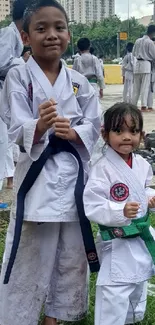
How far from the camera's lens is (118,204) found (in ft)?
7.80

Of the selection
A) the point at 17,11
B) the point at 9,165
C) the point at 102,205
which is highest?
the point at 17,11

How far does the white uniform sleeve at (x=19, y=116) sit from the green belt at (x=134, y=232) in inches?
18.5

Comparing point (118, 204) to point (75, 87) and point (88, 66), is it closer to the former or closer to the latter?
point (75, 87)

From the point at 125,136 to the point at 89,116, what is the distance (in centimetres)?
24

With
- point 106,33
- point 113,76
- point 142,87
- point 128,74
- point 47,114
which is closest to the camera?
point 47,114

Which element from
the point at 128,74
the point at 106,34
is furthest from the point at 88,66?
the point at 106,34

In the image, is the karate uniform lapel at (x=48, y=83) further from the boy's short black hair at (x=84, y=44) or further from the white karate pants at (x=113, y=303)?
the boy's short black hair at (x=84, y=44)

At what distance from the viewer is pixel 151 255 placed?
249cm

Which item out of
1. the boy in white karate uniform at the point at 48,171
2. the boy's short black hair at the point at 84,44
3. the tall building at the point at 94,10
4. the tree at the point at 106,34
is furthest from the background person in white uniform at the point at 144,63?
the tall building at the point at 94,10

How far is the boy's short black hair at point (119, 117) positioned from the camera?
8.27ft

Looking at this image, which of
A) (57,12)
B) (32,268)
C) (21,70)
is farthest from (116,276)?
(57,12)

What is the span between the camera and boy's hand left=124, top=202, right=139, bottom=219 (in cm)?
231

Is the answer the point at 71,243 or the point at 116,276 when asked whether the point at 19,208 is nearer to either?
the point at 71,243

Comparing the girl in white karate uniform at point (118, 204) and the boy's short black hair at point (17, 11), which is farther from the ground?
the boy's short black hair at point (17, 11)
